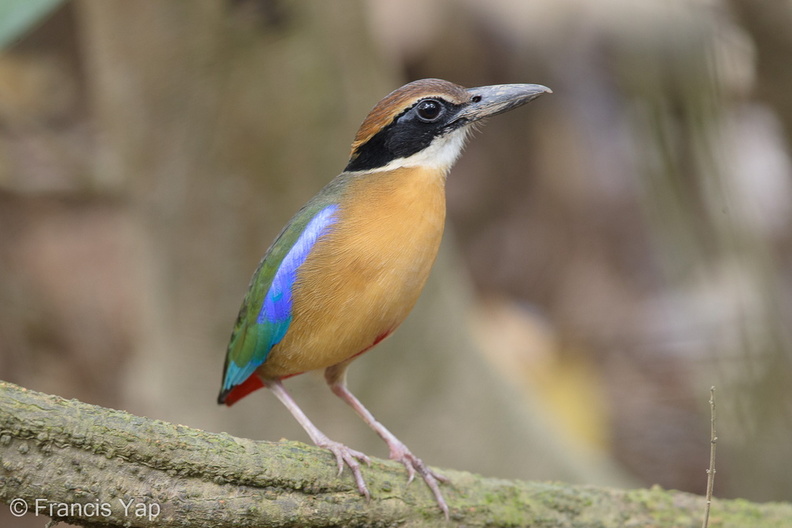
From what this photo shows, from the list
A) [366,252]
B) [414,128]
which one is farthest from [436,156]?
[366,252]

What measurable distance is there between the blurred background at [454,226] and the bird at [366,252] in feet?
4.98

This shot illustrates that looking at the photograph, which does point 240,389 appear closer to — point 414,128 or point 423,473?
point 423,473

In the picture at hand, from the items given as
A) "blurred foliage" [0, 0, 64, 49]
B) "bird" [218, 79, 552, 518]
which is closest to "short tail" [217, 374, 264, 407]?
"bird" [218, 79, 552, 518]

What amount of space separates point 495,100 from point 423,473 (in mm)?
1785

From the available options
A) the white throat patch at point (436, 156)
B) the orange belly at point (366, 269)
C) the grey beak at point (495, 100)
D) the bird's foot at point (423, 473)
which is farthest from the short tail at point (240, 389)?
the grey beak at point (495, 100)

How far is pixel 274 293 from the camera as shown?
4438mm

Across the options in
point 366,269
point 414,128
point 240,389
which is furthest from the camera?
point 240,389

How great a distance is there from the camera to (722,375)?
19.6 feet

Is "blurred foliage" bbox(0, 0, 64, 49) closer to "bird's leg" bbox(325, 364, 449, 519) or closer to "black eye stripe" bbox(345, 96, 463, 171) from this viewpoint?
"black eye stripe" bbox(345, 96, 463, 171)

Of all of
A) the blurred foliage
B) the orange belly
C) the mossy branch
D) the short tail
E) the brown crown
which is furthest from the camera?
the short tail

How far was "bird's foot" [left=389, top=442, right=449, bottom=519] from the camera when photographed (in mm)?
4164

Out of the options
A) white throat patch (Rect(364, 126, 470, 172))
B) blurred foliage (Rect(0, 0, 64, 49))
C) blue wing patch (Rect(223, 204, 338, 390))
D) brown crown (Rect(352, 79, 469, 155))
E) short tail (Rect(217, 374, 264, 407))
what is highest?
blurred foliage (Rect(0, 0, 64, 49))

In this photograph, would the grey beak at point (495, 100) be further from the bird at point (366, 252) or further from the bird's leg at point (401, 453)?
the bird's leg at point (401, 453)

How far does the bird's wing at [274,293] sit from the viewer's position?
435cm
